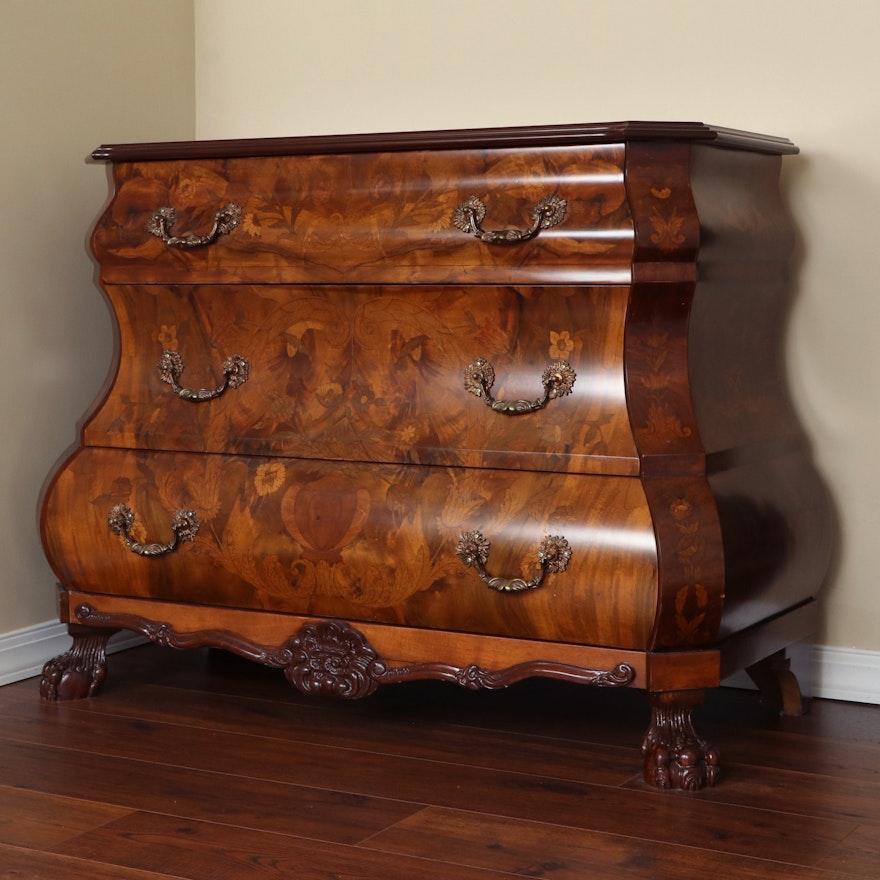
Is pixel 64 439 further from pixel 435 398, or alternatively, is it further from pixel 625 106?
pixel 625 106

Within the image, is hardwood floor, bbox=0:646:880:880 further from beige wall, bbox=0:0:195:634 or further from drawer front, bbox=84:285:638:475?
drawer front, bbox=84:285:638:475

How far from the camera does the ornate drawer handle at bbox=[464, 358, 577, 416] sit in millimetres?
2170

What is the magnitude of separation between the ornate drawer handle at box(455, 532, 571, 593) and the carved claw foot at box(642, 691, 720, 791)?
25 cm

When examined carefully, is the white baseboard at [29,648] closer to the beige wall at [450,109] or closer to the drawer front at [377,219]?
the beige wall at [450,109]

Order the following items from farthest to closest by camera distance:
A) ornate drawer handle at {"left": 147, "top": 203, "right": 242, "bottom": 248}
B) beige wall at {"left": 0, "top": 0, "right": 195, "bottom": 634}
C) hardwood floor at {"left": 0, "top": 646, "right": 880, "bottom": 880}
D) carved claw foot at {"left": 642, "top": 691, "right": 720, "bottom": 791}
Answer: beige wall at {"left": 0, "top": 0, "right": 195, "bottom": 634}
ornate drawer handle at {"left": 147, "top": 203, "right": 242, "bottom": 248}
carved claw foot at {"left": 642, "top": 691, "right": 720, "bottom": 791}
hardwood floor at {"left": 0, "top": 646, "right": 880, "bottom": 880}

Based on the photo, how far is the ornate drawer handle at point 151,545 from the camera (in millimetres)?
2404

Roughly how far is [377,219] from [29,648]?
45.0 inches

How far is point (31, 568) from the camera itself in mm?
2754

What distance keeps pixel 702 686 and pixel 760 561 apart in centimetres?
25

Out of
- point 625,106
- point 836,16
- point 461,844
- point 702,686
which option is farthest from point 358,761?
point 836,16

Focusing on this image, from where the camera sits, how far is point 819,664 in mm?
2645

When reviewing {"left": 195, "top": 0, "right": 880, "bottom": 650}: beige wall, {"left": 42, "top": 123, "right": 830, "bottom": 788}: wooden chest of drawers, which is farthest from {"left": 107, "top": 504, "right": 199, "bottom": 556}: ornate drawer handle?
{"left": 195, "top": 0, "right": 880, "bottom": 650}: beige wall

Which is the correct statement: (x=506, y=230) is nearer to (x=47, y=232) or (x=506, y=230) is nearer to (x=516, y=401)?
(x=516, y=401)

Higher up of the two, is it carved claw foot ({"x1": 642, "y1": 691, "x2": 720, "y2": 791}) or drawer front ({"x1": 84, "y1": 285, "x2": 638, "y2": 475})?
drawer front ({"x1": 84, "y1": 285, "x2": 638, "y2": 475})
